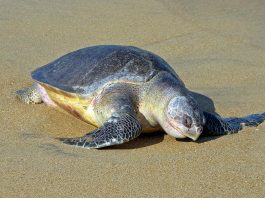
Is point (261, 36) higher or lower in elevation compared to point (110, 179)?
lower

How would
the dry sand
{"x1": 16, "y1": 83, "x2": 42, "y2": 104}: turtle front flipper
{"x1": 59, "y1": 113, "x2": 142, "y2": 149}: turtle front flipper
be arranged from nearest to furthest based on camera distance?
the dry sand
{"x1": 59, "y1": 113, "x2": 142, "y2": 149}: turtle front flipper
{"x1": 16, "y1": 83, "x2": 42, "y2": 104}: turtle front flipper

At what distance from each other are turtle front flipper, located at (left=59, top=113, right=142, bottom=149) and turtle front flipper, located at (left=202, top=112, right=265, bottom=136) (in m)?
0.65

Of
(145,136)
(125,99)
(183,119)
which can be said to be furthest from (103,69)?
(183,119)

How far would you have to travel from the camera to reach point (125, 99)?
193 inches

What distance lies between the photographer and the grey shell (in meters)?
5.06

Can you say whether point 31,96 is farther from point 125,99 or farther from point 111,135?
point 111,135

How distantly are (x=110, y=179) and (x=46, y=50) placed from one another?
14.3 feet

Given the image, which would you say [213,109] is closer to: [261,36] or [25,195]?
[25,195]

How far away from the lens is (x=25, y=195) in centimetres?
349

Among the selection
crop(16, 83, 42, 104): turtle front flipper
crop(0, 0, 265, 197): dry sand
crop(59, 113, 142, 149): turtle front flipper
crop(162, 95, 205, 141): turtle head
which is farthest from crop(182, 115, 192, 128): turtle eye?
crop(16, 83, 42, 104): turtle front flipper

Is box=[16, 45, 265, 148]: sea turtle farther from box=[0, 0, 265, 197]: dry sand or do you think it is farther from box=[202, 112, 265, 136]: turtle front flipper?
box=[0, 0, 265, 197]: dry sand

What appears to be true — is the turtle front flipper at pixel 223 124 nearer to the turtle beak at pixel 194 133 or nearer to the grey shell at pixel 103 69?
the turtle beak at pixel 194 133

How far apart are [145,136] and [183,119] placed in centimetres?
55

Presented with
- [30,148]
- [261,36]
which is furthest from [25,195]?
[261,36]
